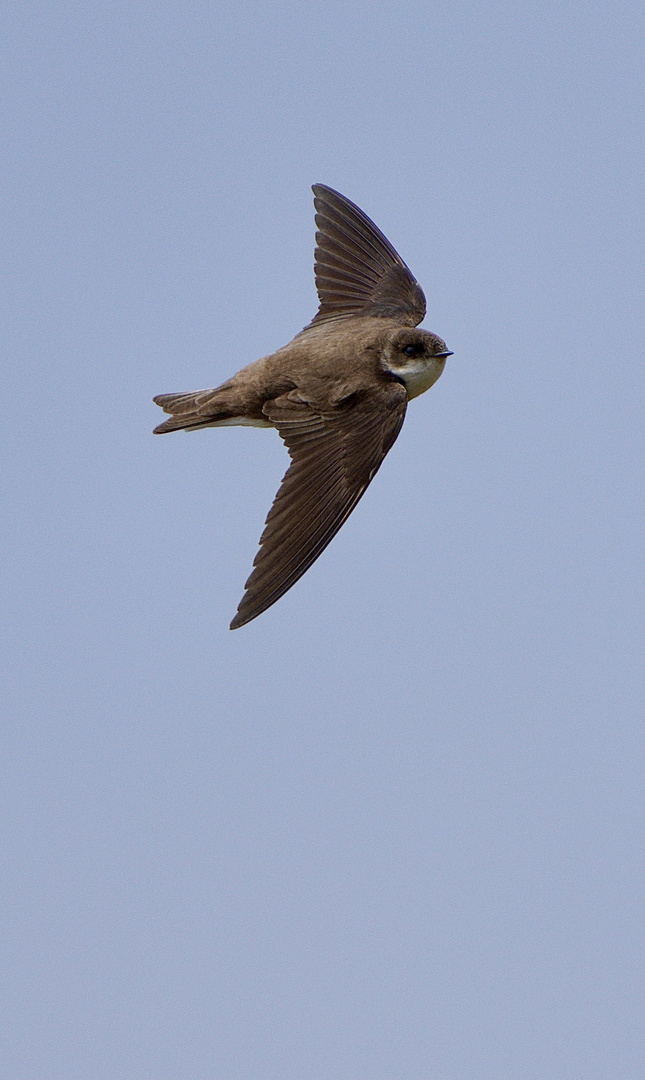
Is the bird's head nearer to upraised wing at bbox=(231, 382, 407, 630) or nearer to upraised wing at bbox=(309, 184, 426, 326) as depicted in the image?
upraised wing at bbox=(231, 382, 407, 630)

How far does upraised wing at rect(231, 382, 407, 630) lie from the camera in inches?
247

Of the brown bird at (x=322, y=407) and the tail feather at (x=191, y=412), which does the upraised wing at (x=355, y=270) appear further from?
the tail feather at (x=191, y=412)

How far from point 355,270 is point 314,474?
5.94 feet

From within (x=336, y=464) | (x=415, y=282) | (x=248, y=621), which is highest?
(x=415, y=282)

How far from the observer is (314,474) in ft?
21.7

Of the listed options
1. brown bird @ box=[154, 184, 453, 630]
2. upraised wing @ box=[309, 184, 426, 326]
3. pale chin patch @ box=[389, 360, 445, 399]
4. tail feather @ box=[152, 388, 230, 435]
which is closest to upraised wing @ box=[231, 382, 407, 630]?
brown bird @ box=[154, 184, 453, 630]

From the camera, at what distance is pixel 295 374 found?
6938mm

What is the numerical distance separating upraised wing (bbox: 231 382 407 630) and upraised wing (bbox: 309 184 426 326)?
988mm

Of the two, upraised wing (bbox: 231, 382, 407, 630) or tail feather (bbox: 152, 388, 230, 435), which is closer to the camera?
upraised wing (bbox: 231, 382, 407, 630)

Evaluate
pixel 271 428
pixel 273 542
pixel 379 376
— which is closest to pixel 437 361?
pixel 379 376

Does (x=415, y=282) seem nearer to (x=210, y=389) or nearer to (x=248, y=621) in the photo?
(x=210, y=389)

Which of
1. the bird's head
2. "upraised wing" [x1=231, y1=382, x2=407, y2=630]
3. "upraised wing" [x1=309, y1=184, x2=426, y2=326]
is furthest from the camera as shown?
"upraised wing" [x1=309, y1=184, x2=426, y2=326]

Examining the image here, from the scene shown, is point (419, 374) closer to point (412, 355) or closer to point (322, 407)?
point (412, 355)

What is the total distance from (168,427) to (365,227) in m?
1.79
